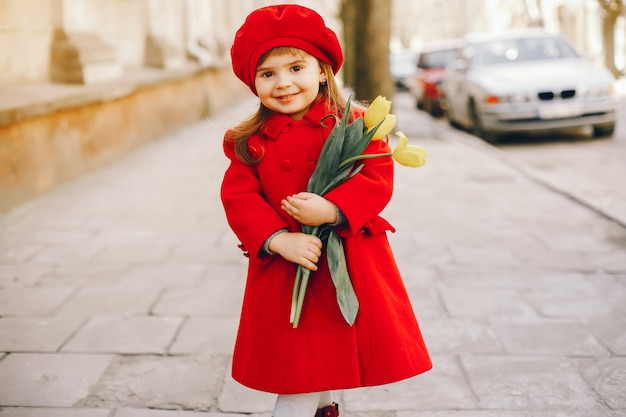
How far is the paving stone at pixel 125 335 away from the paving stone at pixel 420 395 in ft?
3.35

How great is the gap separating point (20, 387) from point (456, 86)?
34.5ft

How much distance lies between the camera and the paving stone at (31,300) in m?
4.08

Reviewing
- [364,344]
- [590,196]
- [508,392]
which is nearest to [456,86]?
[590,196]

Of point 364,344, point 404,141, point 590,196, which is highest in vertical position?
point 404,141

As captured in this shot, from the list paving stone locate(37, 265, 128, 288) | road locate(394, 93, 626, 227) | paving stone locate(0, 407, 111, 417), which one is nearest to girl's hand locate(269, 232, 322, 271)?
paving stone locate(0, 407, 111, 417)

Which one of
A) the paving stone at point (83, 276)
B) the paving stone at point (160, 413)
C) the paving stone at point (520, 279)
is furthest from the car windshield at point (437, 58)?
the paving stone at point (160, 413)

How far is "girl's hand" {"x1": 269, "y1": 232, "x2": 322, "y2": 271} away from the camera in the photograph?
6.89ft

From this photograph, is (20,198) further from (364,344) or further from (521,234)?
(364,344)

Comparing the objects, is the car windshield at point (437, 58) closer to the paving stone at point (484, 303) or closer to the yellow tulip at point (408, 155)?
the paving stone at point (484, 303)

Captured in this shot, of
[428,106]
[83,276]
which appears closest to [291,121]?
[83,276]

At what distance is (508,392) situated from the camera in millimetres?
3066

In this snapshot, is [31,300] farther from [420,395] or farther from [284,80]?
[284,80]

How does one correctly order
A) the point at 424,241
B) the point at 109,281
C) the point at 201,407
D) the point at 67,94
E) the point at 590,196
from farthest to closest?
the point at 67,94 < the point at 590,196 < the point at 424,241 < the point at 109,281 < the point at 201,407

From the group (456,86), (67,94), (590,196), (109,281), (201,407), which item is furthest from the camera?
(456,86)
